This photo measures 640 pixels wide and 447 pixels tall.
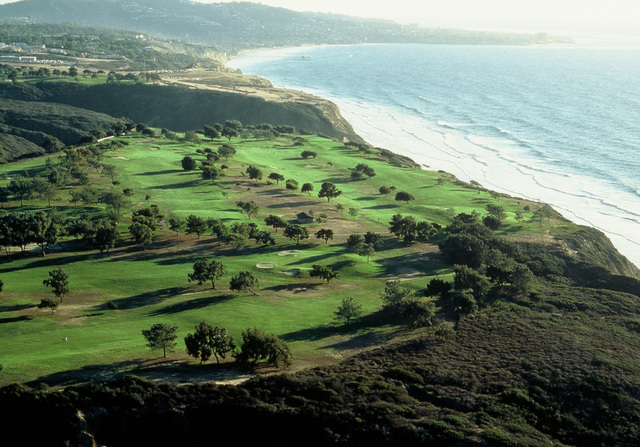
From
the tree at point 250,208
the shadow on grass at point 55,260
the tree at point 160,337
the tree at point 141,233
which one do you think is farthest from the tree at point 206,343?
the tree at point 250,208

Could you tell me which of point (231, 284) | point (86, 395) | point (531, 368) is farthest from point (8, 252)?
point (531, 368)

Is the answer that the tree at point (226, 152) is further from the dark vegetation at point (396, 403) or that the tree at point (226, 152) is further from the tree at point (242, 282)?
the dark vegetation at point (396, 403)

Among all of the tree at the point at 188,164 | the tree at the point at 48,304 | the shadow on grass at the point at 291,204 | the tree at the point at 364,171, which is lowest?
the shadow on grass at the point at 291,204

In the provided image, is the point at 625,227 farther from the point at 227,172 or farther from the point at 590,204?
the point at 227,172

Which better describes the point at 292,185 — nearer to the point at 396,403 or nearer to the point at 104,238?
the point at 104,238

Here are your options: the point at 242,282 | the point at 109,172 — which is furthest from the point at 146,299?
the point at 109,172
